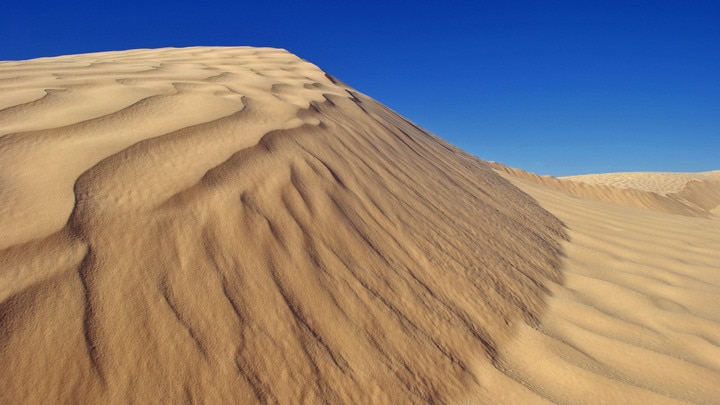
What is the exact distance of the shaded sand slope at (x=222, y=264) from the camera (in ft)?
3.61

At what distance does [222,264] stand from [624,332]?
1.44 m

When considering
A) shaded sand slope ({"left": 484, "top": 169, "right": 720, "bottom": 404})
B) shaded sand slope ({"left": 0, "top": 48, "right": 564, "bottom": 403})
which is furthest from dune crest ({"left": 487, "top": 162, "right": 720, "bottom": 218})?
shaded sand slope ({"left": 0, "top": 48, "right": 564, "bottom": 403})

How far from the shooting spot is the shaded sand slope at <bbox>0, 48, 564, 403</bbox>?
1.10m

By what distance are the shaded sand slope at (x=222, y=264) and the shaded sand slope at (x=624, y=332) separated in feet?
0.34

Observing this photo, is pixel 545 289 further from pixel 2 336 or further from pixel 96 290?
pixel 2 336

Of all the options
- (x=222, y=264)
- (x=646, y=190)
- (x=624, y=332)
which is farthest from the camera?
(x=646, y=190)

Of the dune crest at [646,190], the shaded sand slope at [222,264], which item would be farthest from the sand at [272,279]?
the dune crest at [646,190]

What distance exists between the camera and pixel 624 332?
184 cm

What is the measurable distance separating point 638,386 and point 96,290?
151 cm

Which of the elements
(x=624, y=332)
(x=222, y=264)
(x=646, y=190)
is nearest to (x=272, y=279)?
(x=222, y=264)

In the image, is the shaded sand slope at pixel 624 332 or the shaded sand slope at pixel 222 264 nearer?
the shaded sand slope at pixel 222 264

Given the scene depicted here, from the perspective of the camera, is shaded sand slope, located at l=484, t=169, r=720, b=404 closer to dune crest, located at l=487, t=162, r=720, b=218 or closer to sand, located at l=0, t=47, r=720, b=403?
sand, located at l=0, t=47, r=720, b=403

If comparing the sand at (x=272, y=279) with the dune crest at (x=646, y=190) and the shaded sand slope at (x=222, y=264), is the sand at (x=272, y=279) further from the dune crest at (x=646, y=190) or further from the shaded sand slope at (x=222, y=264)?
the dune crest at (x=646, y=190)

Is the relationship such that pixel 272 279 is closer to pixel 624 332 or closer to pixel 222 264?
pixel 222 264
